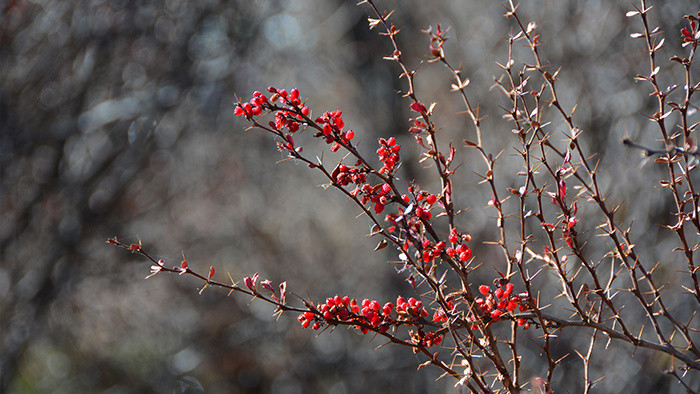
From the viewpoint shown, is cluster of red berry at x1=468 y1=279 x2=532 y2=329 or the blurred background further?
the blurred background


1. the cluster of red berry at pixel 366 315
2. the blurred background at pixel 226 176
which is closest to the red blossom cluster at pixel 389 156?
the cluster of red berry at pixel 366 315

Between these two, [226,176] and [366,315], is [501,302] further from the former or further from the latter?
[226,176]

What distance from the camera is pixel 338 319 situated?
3.34ft

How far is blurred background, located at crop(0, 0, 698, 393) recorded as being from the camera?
11.9 feet

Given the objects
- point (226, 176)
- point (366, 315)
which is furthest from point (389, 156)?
point (226, 176)

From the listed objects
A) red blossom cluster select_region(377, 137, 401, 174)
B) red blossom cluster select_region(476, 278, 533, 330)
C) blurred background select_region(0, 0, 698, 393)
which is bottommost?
red blossom cluster select_region(476, 278, 533, 330)

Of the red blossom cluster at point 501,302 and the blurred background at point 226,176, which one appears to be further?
the blurred background at point 226,176

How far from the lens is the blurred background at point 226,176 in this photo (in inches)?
143

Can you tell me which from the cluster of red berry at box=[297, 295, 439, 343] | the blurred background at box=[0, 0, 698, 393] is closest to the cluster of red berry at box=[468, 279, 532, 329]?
the cluster of red berry at box=[297, 295, 439, 343]

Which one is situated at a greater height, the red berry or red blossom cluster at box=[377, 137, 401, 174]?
red blossom cluster at box=[377, 137, 401, 174]

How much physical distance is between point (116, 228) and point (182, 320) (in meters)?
1.28

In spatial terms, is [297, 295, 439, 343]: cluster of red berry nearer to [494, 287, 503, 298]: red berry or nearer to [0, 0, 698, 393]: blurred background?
[494, 287, 503, 298]: red berry

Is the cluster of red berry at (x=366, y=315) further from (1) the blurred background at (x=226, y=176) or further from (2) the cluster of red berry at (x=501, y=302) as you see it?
(1) the blurred background at (x=226, y=176)

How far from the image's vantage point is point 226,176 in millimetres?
5207
